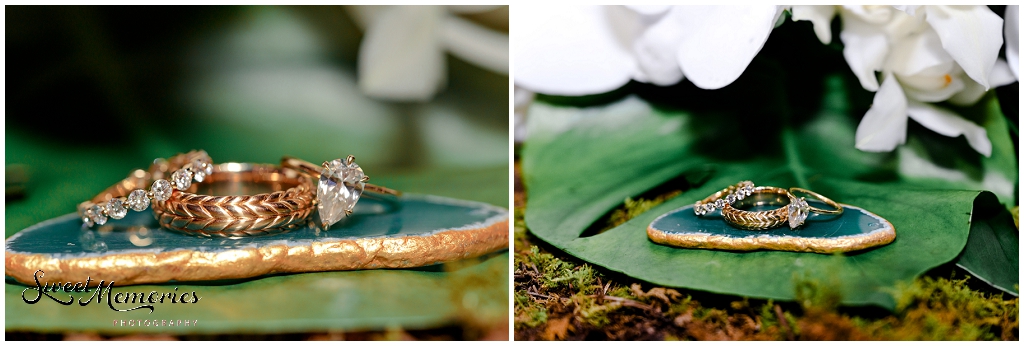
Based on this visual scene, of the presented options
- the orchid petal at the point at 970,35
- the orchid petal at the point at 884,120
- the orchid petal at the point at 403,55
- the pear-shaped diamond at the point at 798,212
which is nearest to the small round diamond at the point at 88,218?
the orchid petal at the point at 403,55

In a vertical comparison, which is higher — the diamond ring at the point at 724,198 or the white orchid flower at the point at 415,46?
the white orchid flower at the point at 415,46

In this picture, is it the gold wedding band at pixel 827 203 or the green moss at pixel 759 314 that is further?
the gold wedding band at pixel 827 203

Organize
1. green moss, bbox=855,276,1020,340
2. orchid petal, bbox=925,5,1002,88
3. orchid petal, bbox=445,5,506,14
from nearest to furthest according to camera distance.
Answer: green moss, bbox=855,276,1020,340 < orchid petal, bbox=925,5,1002,88 < orchid petal, bbox=445,5,506,14

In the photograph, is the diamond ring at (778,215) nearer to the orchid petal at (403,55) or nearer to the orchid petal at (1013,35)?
the orchid petal at (1013,35)

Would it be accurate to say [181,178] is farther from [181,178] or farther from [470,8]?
[470,8]

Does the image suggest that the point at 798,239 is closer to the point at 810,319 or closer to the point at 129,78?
the point at 810,319

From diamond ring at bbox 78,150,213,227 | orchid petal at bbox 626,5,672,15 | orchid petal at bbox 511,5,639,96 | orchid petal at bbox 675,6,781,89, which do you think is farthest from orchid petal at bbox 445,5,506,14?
diamond ring at bbox 78,150,213,227

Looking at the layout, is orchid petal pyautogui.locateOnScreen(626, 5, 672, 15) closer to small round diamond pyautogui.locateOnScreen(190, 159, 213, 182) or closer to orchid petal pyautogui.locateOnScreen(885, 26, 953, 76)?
orchid petal pyautogui.locateOnScreen(885, 26, 953, 76)
